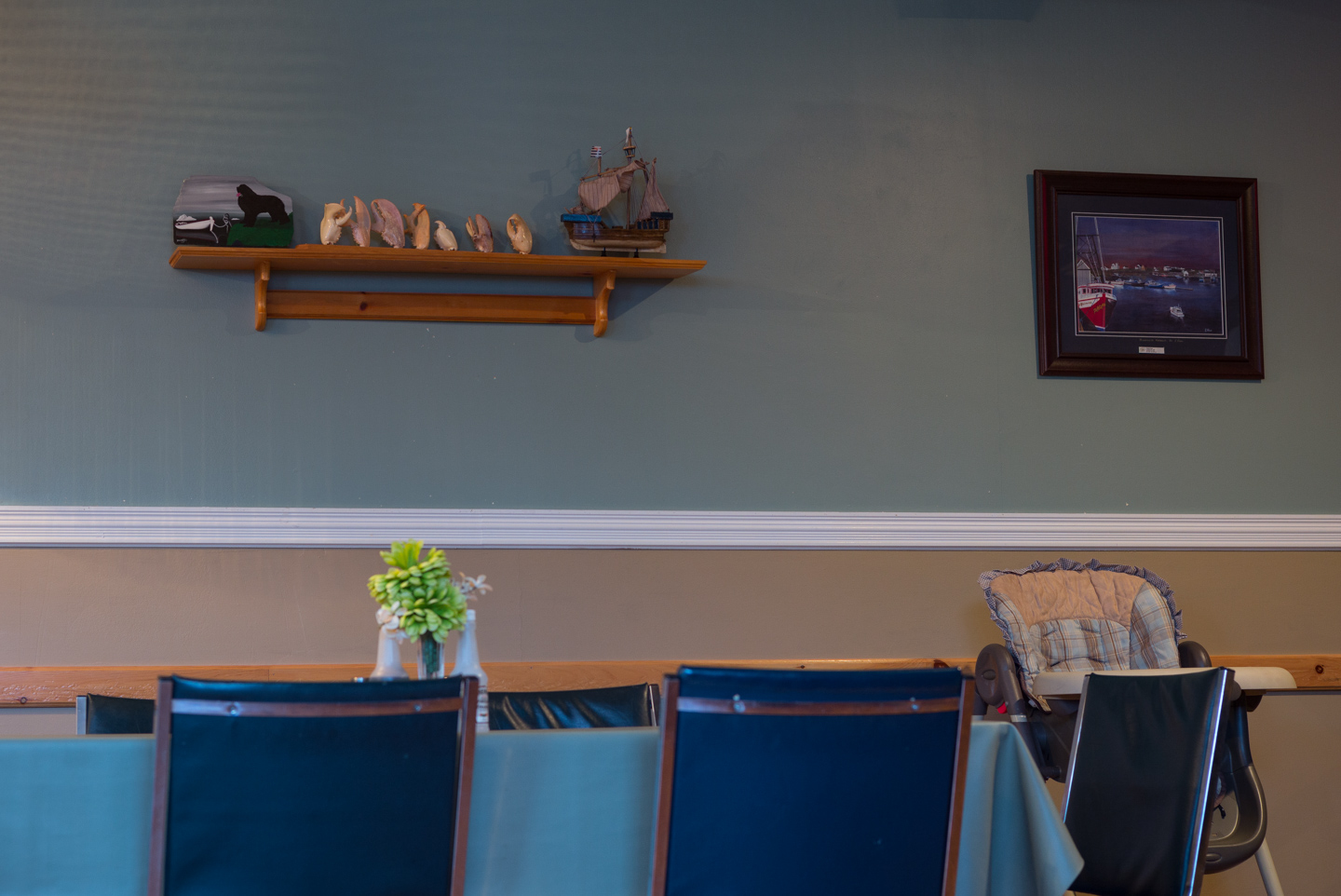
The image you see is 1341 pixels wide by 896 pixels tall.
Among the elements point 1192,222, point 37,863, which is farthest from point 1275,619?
point 37,863

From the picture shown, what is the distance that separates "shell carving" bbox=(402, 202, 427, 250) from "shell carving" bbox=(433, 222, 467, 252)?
1.5 inches

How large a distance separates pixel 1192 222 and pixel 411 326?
2470 mm

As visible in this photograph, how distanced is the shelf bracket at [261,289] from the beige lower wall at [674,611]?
0.65m

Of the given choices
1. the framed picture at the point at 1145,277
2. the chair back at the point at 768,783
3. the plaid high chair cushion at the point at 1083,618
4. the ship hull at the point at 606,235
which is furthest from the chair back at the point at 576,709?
the framed picture at the point at 1145,277

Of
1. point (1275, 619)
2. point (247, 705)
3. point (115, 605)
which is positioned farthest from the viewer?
point (1275, 619)

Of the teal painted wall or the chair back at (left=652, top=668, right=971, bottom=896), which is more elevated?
the teal painted wall


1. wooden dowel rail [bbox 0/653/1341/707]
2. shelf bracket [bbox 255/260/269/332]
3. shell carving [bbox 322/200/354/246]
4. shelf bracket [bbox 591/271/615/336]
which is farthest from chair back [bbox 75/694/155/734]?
shelf bracket [bbox 591/271/615/336]

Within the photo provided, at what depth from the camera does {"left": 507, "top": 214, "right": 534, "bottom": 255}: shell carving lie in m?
3.14

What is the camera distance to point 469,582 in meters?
2.10

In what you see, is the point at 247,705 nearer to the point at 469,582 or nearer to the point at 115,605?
the point at 469,582

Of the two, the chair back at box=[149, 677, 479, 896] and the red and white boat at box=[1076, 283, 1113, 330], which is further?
the red and white boat at box=[1076, 283, 1113, 330]

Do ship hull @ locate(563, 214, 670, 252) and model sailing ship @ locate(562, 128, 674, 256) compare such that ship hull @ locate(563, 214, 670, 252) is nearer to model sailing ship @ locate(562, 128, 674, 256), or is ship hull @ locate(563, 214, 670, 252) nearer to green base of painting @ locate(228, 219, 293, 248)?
model sailing ship @ locate(562, 128, 674, 256)

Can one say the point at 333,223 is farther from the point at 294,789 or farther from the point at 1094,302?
the point at 1094,302

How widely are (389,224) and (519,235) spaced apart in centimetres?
36
